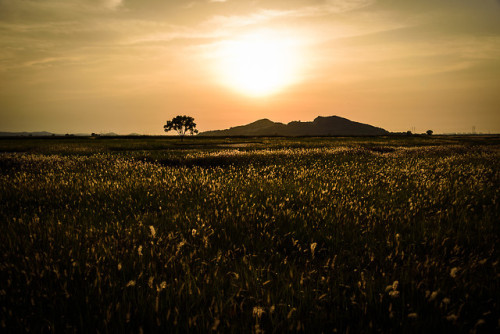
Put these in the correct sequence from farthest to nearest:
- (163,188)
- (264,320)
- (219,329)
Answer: (163,188) < (264,320) < (219,329)

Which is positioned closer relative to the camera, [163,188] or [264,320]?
[264,320]

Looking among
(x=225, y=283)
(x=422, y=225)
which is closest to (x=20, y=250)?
(x=225, y=283)

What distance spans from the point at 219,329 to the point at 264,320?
0.35 metres

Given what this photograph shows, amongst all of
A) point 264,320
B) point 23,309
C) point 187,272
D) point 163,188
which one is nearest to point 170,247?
point 187,272

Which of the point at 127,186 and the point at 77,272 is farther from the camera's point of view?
the point at 127,186

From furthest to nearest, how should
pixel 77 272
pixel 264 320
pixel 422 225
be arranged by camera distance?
1. pixel 422 225
2. pixel 77 272
3. pixel 264 320

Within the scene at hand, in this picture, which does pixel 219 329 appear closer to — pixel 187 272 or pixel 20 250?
pixel 187 272

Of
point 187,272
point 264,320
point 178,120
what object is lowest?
point 264,320

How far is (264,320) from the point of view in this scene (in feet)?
6.22

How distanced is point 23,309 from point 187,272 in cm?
125

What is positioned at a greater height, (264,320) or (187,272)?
(187,272)

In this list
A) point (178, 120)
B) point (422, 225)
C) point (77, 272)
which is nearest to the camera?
point (77, 272)

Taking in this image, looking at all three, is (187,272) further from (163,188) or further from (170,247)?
(163,188)

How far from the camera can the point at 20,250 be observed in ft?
9.44
